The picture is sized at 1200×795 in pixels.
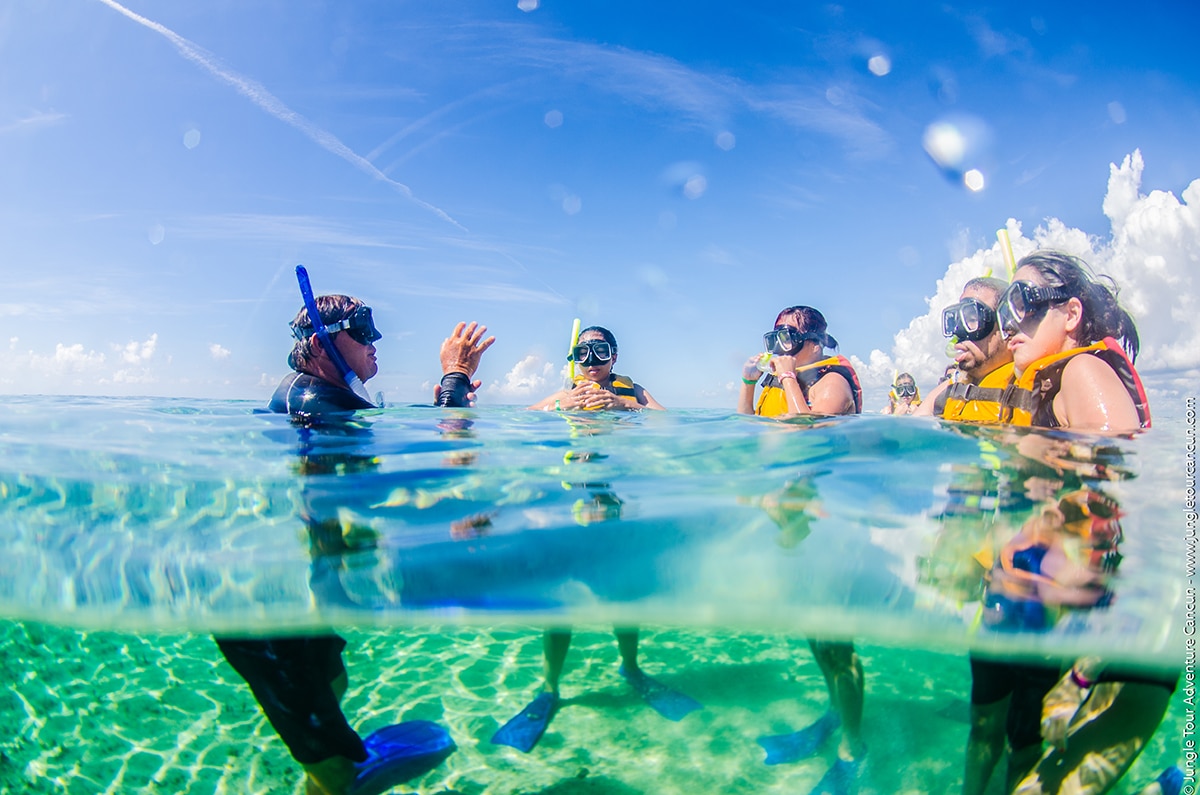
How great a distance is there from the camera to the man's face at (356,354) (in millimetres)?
5621

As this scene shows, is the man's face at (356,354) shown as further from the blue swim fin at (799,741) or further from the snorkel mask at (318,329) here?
the blue swim fin at (799,741)

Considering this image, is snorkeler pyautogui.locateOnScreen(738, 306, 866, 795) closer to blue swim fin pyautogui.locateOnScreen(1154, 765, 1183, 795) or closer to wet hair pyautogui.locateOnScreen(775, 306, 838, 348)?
wet hair pyautogui.locateOnScreen(775, 306, 838, 348)

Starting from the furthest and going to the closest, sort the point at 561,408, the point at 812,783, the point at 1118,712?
the point at 561,408, the point at 812,783, the point at 1118,712

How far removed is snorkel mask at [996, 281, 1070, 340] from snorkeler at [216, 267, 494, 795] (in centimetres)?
548

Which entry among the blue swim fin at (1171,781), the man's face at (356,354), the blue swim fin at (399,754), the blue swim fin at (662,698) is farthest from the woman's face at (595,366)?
the blue swim fin at (1171,781)

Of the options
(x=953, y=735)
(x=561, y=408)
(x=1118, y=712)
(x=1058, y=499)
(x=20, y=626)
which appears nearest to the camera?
(x=1118, y=712)

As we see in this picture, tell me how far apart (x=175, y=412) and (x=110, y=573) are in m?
4.80

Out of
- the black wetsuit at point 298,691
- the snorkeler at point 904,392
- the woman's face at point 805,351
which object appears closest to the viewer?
the black wetsuit at point 298,691

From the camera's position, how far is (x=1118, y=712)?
147 inches

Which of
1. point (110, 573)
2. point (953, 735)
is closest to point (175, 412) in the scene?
point (110, 573)

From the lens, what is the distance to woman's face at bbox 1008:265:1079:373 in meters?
4.12

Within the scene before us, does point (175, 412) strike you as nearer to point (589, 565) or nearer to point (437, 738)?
point (437, 738)

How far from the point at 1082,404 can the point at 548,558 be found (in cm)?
376

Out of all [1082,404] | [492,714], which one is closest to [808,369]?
[1082,404]
